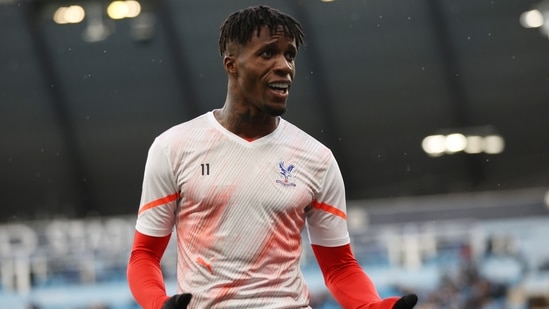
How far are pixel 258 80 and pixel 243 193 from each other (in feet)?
0.77

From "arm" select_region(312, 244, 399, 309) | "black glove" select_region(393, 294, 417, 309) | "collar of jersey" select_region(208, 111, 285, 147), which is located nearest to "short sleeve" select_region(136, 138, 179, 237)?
"collar of jersey" select_region(208, 111, 285, 147)

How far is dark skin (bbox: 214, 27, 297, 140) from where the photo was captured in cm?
206

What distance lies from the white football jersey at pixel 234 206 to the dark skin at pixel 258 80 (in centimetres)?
3

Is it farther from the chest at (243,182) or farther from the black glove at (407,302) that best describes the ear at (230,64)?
the black glove at (407,302)

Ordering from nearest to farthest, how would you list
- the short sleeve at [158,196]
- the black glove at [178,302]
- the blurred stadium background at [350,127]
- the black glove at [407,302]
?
the black glove at [178,302]
the black glove at [407,302]
the short sleeve at [158,196]
the blurred stadium background at [350,127]

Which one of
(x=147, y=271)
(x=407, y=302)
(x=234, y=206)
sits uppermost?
(x=234, y=206)

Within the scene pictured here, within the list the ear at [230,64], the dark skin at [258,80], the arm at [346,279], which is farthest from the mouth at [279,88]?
the arm at [346,279]

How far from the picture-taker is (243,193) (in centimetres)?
206

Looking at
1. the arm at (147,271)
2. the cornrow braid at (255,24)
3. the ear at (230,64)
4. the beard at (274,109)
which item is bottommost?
the arm at (147,271)

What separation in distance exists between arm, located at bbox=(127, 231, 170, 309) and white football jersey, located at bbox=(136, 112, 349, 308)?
0.03 meters

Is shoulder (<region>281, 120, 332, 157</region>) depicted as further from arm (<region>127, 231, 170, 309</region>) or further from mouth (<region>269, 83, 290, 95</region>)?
arm (<region>127, 231, 170, 309</region>)

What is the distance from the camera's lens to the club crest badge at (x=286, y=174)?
6.86 ft

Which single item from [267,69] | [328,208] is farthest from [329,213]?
[267,69]

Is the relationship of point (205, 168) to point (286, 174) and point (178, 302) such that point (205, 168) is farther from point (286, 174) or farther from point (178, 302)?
point (178, 302)
